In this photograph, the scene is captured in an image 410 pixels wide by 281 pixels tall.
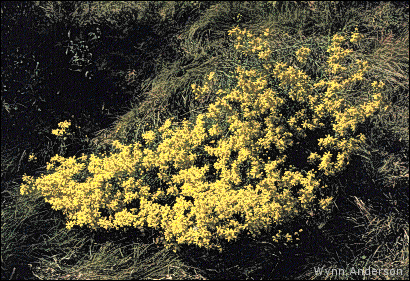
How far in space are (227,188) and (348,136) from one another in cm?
155

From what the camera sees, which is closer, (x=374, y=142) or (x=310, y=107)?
(x=310, y=107)

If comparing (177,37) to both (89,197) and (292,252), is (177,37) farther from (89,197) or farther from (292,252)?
(292,252)

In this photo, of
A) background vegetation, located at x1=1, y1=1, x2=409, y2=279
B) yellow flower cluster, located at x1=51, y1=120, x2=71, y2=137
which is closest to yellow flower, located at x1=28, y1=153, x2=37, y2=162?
background vegetation, located at x1=1, y1=1, x2=409, y2=279

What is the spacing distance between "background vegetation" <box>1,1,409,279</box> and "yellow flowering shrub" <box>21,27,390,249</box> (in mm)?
382

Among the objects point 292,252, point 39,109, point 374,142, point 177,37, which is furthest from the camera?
point 177,37

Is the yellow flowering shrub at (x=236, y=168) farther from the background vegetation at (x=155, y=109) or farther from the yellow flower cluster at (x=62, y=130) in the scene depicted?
the yellow flower cluster at (x=62, y=130)

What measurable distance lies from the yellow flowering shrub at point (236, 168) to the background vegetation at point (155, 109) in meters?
0.38

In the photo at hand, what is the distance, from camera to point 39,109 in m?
5.71

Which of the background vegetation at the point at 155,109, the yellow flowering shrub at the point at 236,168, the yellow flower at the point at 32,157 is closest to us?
the yellow flowering shrub at the point at 236,168

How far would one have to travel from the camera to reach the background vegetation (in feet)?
15.3

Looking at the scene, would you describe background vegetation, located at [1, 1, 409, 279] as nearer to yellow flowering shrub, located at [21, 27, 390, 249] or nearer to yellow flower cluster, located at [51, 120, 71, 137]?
yellow flower cluster, located at [51, 120, 71, 137]

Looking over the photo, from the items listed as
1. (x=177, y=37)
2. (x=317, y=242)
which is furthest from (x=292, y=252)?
(x=177, y=37)

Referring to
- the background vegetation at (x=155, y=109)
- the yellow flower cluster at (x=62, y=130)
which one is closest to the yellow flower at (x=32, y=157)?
the background vegetation at (x=155, y=109)

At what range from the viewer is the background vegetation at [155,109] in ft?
15.3
